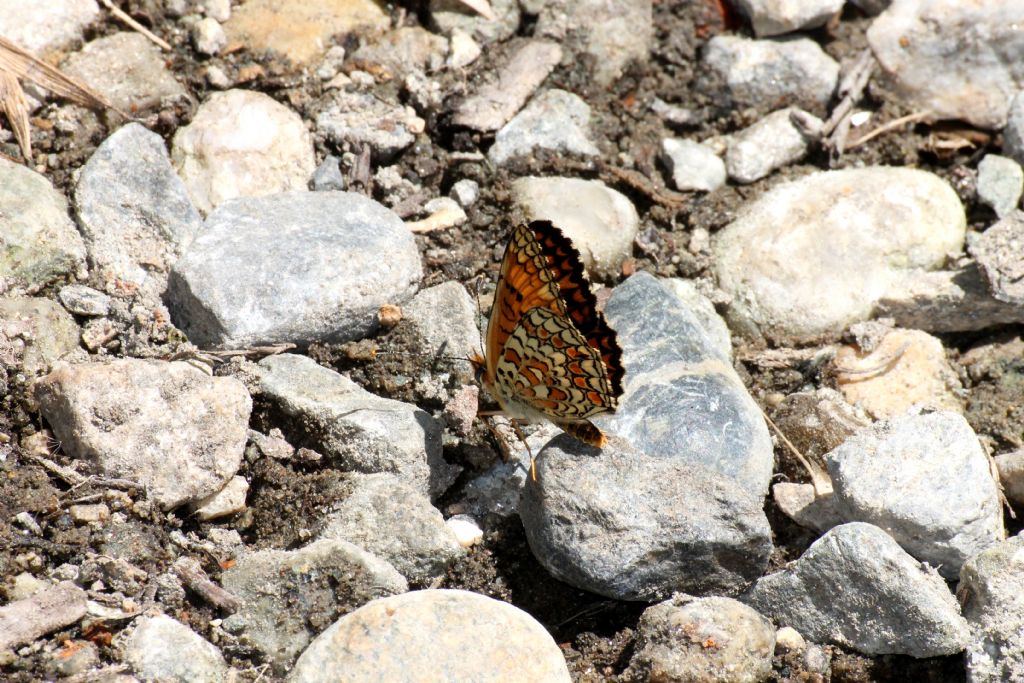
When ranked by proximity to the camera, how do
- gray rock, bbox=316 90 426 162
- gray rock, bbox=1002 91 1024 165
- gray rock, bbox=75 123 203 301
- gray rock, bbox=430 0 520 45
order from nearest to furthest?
1. gray rock, bbox=75 123 203 301
2. gray rock, bbox=316 90 426 162
3. gray rock, bbox=1002 91 1024 165
4. gray rock, bbox=430 0 520 45

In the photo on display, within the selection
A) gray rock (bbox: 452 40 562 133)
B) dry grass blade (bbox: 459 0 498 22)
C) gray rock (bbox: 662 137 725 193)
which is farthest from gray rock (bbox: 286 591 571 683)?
dry grass blade (bbox: 459 0 498 22)

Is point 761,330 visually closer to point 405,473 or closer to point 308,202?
point 405,473

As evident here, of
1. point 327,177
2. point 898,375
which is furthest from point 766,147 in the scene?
point 327,177

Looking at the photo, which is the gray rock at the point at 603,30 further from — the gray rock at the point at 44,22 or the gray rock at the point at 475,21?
the gray rock at the point at 44,22

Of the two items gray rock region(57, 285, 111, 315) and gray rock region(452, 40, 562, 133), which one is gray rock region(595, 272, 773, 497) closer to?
gray rock region(452, 40, 562, 133)

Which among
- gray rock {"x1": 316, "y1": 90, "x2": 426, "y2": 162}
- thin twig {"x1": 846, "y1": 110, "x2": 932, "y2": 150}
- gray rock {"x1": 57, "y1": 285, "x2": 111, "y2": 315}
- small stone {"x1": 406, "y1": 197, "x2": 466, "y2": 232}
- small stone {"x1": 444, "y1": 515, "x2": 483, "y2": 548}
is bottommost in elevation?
small stone {"x1": 444, "y1": 515, "x2": 483, "y2": 548}

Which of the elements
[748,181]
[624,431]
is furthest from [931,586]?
[748,181]

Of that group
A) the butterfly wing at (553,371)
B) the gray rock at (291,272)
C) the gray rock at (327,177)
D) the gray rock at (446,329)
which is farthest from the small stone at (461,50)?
the butterfly wing at (553,371)
